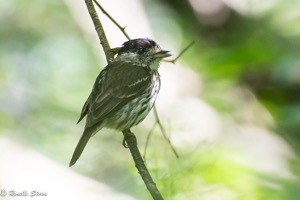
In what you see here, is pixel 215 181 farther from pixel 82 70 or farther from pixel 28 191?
pixel 82 70

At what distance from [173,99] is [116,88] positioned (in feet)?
3.92

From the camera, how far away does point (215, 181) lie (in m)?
3.41

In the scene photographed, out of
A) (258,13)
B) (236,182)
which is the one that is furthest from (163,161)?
(258,13)

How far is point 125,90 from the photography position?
407 cm

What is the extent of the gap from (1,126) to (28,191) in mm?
1122

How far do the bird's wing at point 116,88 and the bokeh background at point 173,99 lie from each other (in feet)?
0.91

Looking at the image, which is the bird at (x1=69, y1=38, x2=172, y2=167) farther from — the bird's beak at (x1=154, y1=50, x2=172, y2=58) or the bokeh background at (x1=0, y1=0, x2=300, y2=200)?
the bokeh background at (x1=0, y1=0, x2=300, y2=200)

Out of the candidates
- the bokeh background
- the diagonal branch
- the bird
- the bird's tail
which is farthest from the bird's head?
the bird's tail

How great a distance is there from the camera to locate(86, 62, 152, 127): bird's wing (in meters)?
3.87

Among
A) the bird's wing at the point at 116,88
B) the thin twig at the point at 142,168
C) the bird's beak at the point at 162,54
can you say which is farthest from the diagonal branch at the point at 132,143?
the bird's beak at the point at 162,54

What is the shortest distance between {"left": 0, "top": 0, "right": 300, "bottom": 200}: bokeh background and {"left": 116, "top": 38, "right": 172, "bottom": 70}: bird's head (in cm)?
40

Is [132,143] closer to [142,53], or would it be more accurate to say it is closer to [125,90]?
[125,90]

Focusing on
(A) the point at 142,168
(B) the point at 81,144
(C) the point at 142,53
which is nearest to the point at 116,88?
(C) the point at 142,53

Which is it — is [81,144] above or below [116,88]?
below
